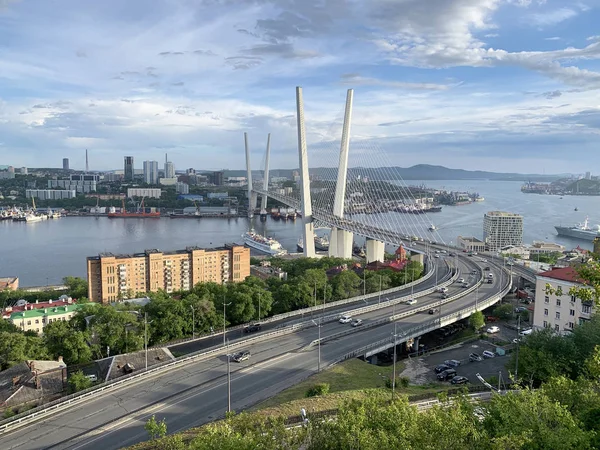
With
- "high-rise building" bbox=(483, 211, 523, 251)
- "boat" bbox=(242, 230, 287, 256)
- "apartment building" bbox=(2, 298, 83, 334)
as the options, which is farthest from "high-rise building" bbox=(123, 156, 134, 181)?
"apartment building" bbox=(2, 298, 83, 334)

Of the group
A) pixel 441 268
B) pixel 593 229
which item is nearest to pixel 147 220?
pixel 441 268

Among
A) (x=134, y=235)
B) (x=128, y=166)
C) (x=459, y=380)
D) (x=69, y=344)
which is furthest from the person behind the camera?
(x=128, y=166)

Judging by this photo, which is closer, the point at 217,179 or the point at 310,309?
the point at 310,309

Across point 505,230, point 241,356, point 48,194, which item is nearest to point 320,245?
point 505,230

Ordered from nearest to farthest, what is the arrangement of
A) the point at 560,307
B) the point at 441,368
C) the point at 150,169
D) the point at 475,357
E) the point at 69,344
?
1. the point at 69,344
2. the point at 441,368
3. the point at 475,357
4. the point at 560,307
5. the point at 150,169

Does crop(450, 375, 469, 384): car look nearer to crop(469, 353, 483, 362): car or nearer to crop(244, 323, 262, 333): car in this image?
crop(469, 353, 483, 362): car

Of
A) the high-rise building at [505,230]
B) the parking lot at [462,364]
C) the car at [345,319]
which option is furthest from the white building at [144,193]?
the parking lot at [462,364]

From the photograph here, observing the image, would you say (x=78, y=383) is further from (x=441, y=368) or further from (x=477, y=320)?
(x=477, y=320)
